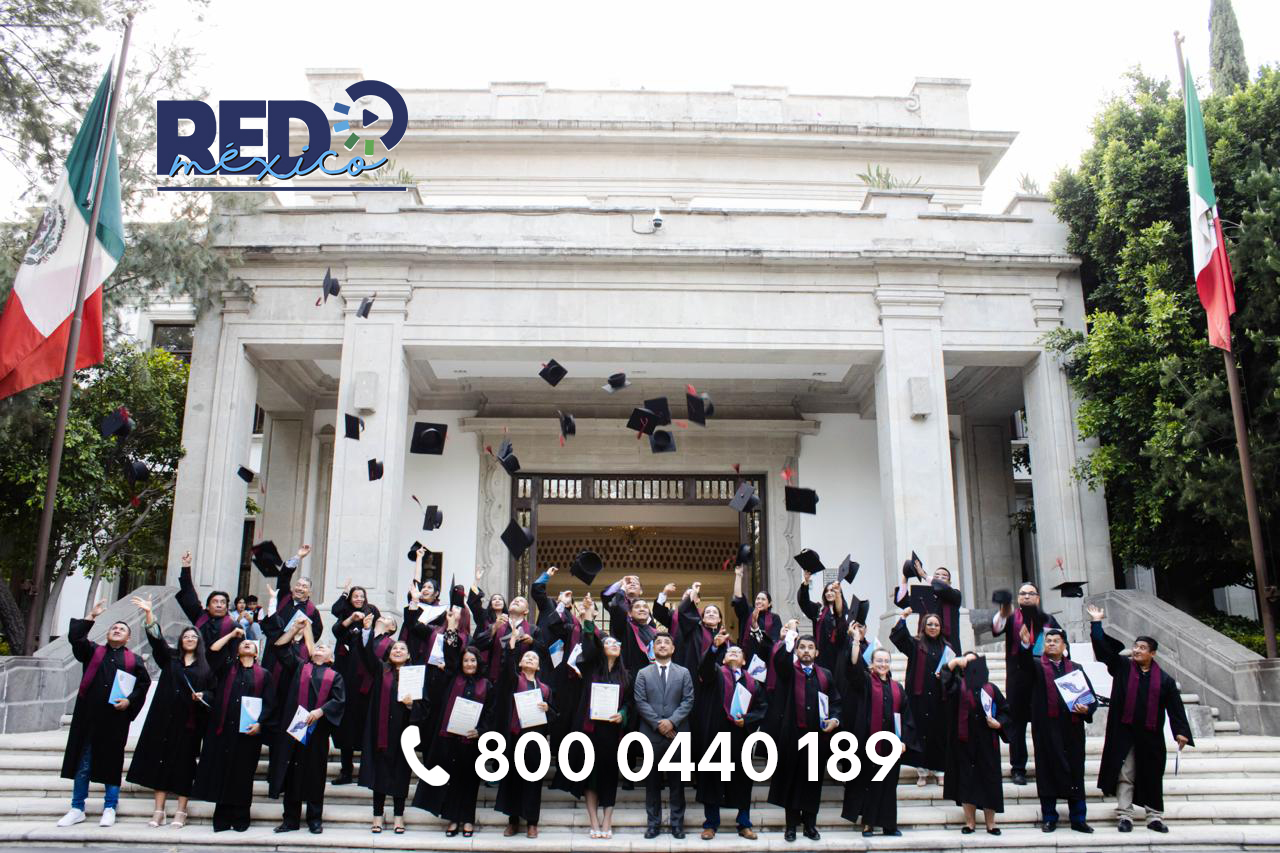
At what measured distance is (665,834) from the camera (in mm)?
7754

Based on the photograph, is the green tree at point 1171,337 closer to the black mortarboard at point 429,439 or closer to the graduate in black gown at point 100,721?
the black mortarboard at point 429,439

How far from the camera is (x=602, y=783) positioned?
7.79 meters

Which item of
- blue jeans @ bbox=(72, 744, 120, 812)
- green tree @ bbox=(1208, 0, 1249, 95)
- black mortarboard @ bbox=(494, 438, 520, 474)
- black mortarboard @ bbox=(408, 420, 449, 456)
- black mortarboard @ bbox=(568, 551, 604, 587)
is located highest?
green tree @ bbox=(1208, 0, 1249, 95)

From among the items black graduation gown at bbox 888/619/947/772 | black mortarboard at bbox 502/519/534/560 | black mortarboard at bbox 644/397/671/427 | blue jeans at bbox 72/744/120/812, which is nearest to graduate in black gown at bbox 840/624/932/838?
black graduation gown at bbox 888/619/947/772

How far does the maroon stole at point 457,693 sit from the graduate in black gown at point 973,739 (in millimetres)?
3848

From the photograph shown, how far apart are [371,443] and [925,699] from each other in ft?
26.0

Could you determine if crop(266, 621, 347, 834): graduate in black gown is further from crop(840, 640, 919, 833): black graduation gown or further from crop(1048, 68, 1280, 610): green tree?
crop(1048, 68, 1280, 610): green tree

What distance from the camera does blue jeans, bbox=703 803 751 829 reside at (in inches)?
304

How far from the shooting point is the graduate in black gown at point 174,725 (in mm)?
7863

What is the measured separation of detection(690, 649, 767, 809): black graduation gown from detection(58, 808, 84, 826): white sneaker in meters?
4.90

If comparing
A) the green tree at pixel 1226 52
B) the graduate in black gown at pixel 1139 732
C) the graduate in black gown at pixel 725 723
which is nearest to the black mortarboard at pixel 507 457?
the graduate in black gown at pixel 725 723

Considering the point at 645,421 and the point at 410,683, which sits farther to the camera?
the point at 645,421

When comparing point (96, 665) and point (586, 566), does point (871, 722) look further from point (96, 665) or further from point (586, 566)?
point (96, 665)

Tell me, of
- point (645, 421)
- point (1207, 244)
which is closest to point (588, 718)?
point (645, 421)
